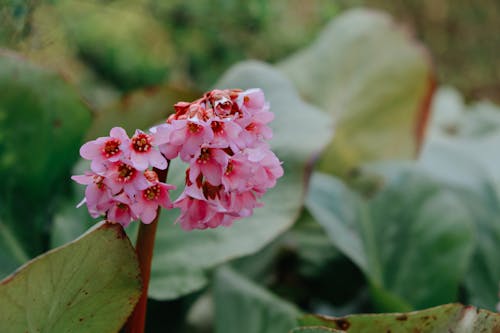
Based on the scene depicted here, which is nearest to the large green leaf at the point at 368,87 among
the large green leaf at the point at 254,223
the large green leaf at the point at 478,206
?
the large green leaf at the point at 478,206

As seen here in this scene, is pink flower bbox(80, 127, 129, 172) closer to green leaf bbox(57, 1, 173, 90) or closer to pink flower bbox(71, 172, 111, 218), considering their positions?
pink flower bbox(71, 172, 111, 218)

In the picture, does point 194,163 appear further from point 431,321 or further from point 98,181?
point 431,321

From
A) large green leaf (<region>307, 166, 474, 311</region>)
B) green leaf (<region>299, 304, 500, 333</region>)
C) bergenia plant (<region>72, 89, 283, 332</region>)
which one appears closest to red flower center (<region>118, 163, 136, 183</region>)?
bergenia plant (<region>72, 89, 283, 332</region>)

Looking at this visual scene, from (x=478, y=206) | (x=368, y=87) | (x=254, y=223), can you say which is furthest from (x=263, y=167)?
(x=368, y=87)

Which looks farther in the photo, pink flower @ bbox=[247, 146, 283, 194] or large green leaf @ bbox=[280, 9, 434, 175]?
large green leaf @ bbox=[280, 9, 434, 175]

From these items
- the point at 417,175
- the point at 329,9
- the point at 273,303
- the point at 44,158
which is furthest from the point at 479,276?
the point at 329,9

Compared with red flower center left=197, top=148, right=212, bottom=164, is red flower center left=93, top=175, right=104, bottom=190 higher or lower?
higher
